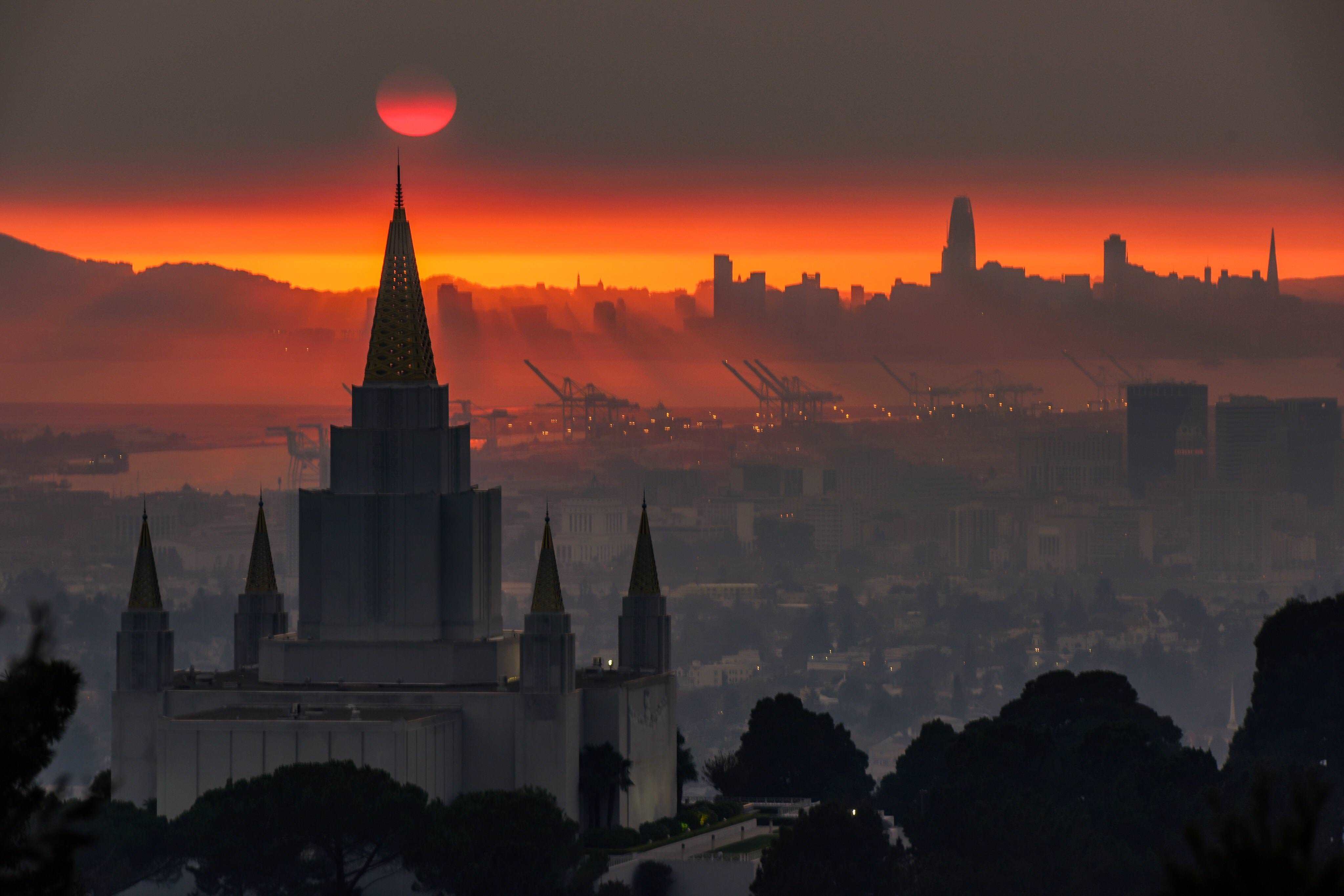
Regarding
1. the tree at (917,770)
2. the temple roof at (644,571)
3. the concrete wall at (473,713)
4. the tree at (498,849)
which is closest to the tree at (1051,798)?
the tree at (917,770)

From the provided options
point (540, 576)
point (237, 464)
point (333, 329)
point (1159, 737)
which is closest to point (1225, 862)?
point (540, 576)

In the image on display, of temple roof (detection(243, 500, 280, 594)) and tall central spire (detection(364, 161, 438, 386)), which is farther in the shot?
temple roof (detection(243, 500, 280, 594))

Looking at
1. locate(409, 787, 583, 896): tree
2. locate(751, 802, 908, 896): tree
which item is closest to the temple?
locate(409, 787, 583, 896): tree

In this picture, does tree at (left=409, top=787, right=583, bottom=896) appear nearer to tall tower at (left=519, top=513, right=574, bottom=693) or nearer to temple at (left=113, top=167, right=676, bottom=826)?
temple at (left=113, top=167, right=676, bottom=826)

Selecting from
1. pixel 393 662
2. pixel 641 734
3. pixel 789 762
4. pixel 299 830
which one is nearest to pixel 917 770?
pixel 789 762

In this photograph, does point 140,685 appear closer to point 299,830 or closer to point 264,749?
point 264,749
